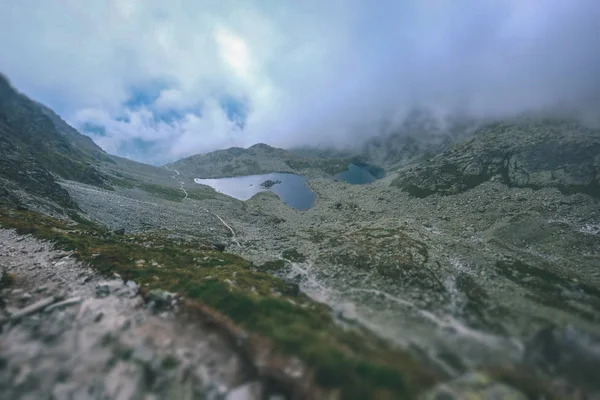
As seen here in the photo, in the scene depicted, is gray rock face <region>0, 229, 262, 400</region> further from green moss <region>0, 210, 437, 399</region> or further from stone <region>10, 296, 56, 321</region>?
green moss <region>0, 210, 437, 399</region>

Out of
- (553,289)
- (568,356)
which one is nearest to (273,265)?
(568,356)

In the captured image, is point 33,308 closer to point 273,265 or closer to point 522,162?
point 273,265

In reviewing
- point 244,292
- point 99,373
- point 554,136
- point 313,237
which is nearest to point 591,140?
point 554,136

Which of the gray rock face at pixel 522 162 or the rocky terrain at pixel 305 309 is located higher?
the gray rock face at pixel 522 162

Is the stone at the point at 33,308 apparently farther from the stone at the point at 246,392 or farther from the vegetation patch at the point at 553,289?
the vegetation patch at the point at 553,289

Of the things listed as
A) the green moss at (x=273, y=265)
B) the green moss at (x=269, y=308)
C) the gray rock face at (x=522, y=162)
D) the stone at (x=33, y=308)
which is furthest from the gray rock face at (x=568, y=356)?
the gray rock face at (x=522, y=162)

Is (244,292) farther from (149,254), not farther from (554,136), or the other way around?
(554,136)

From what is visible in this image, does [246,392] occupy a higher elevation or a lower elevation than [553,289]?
lower
